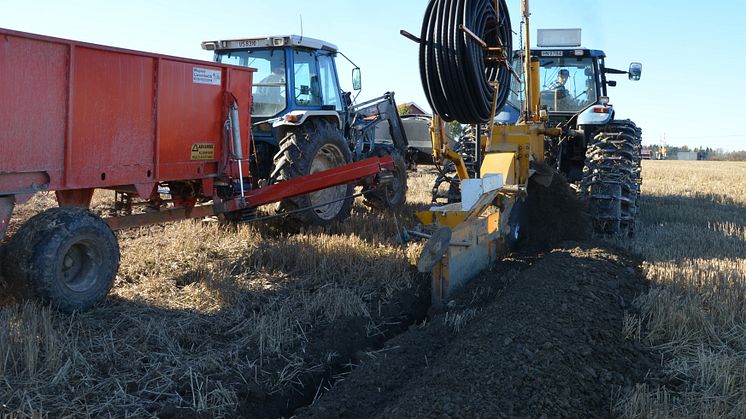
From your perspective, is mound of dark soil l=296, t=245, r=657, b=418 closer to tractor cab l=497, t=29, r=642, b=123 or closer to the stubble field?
the stubble field

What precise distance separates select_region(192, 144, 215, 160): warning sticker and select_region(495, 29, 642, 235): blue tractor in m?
3.35

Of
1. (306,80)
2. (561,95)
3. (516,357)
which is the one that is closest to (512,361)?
(516,357)

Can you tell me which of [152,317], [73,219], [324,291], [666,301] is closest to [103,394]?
[152,317]

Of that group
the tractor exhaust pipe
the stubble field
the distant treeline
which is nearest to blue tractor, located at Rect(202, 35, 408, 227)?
the tractor exhaust pipe

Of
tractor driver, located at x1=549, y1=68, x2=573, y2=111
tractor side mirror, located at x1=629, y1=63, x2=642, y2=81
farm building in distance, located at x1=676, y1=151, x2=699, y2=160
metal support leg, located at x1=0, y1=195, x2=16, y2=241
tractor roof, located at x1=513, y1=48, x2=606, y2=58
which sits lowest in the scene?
metal support leg, located at x1=0, y1=195, x2=16, y2=241

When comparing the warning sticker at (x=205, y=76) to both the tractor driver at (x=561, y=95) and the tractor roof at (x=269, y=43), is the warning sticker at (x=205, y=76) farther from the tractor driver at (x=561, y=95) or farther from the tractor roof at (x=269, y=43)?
the tractor driver at (x=561, y=95)

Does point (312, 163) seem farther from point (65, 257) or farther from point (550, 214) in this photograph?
point (65, 257)

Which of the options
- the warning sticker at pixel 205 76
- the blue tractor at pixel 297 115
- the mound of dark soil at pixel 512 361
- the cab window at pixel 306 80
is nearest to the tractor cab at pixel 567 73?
the blue tractor at pixel 297 115

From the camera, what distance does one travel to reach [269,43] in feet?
26.4

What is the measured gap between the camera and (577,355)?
3.68 metres

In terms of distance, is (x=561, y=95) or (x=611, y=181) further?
(x=561, y=95)

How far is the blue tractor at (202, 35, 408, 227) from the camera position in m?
7.42

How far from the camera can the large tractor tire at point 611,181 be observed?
730cm

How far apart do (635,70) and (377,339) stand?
649 centimetres
